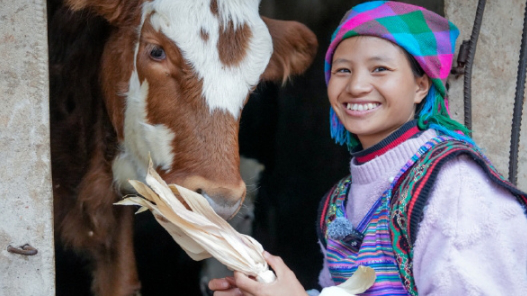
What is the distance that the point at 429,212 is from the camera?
4.03 ft

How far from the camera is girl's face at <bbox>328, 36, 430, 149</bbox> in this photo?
4.88ft

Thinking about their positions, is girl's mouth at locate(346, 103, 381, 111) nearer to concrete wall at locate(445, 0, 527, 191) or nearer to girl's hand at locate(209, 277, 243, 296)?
girl's hand at locate(209, 277, 243, 296)

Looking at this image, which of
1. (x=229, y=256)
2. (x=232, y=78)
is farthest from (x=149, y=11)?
(x=229, y=256)

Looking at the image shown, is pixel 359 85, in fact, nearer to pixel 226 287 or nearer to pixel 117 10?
pixel 226 287

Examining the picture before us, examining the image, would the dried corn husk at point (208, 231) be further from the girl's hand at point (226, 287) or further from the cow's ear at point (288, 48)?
the cow's ear at point (288, 48)

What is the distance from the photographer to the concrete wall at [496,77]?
2.56 metres

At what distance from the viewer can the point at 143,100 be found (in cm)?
203

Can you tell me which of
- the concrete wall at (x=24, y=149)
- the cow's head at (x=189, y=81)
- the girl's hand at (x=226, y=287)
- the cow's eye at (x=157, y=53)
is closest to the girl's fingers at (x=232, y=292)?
the girl's hand at (x=226, y=287)

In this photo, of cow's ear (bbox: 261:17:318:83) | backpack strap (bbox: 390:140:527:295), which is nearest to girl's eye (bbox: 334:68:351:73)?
backpack strap (bbox: 390:140:527:295)

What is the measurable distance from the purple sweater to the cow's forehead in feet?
2.93

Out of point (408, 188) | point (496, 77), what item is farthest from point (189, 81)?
point (496, 77)

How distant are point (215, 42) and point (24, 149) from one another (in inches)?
29.6

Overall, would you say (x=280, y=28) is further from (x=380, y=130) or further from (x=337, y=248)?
(x=337, y=248)

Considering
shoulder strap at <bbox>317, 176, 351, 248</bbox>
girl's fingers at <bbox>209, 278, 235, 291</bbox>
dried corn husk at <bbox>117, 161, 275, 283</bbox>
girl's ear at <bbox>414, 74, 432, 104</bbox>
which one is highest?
girl's ear at <bbox>414, 74, 432, 104</bbox>
